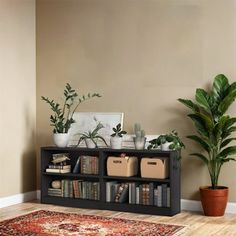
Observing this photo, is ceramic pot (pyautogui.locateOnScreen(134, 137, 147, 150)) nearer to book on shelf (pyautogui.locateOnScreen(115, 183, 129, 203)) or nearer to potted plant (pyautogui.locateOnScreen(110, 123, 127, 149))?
potted plant (pyautogui.locateOnScreen(110, 123, 127, 149))

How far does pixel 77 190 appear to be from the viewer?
5852mm

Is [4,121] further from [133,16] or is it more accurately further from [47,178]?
[133,16]

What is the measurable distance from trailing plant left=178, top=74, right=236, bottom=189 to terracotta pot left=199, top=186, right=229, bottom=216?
11 centimetres

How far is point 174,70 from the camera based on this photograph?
5676 millimetres

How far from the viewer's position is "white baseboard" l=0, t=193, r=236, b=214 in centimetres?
540

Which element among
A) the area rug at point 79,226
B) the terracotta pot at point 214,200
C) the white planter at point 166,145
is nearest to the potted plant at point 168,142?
the white planter at point 166,145

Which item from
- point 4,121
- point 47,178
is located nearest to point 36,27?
point 4,121

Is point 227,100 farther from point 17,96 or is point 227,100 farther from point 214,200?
point 17,96

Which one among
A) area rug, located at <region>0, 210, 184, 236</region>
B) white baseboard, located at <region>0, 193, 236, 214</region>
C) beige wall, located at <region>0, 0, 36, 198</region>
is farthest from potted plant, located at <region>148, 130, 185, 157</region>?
beige wall, located at <region>0, 0, 36, 198</region>

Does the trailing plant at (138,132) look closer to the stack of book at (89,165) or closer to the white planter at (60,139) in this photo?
the stack of book at (89,165)

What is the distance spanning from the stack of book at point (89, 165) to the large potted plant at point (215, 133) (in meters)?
1.11

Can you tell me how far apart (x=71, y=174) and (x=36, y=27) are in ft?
6.23

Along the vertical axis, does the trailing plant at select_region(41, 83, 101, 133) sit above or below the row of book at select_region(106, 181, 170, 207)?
above

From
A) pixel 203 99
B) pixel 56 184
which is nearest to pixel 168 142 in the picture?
pixel 203 99
